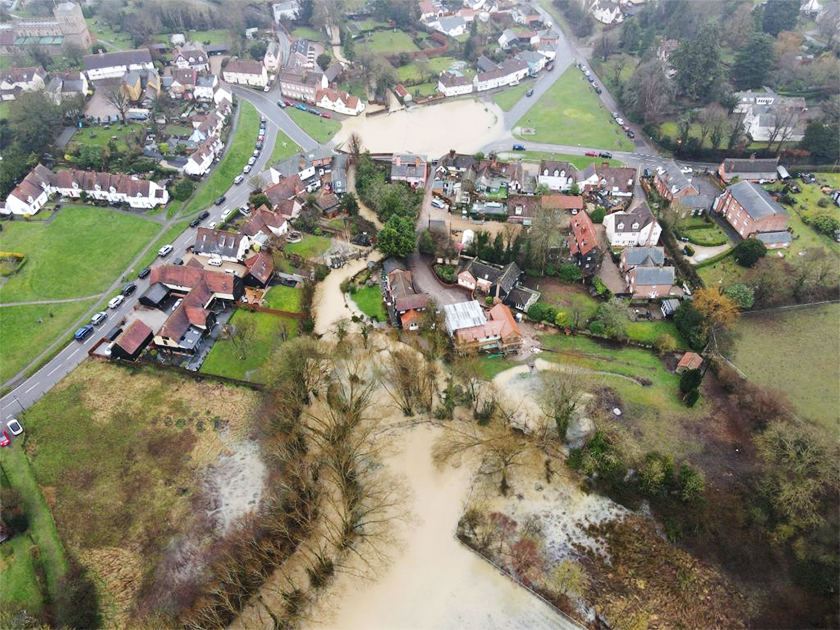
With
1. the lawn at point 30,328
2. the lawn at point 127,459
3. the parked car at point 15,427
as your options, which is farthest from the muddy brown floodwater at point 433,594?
the lawn at point 30,328

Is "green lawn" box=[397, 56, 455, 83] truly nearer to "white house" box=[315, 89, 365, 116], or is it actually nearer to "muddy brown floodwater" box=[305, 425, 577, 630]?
"white house" box=[315, 89, 365, 116]

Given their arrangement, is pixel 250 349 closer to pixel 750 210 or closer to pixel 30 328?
pixel 30 328

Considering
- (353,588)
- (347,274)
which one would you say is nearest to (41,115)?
(347,274)

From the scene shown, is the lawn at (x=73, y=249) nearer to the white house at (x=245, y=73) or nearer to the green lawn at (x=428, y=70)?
the white house at (x=245, y=73)

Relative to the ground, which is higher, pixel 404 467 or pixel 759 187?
pixel 759 187

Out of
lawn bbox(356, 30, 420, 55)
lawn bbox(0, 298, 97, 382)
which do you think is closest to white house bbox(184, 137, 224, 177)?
lawn bbox(0, 298, 97, 382)

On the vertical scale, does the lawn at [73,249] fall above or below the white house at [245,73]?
below

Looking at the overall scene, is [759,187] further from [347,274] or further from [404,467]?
[404,467]
